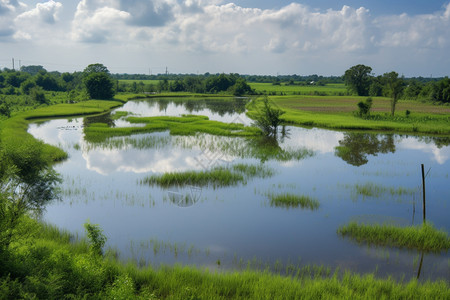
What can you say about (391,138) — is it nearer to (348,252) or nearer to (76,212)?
(348,252)

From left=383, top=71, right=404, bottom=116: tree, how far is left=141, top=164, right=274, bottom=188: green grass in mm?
28387

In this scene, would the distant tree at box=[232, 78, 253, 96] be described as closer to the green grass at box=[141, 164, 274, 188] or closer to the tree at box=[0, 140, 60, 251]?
the green grass at box=[141, 164, 274, 188]

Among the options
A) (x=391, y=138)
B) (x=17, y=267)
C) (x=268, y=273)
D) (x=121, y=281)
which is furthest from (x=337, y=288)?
(x=391, y=138)

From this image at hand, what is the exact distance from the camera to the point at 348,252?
395 inches

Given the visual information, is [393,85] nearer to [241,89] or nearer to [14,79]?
[241,89]

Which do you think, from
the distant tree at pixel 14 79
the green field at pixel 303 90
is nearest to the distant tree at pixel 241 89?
the green field at pixel 303 90

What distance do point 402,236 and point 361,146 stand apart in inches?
619

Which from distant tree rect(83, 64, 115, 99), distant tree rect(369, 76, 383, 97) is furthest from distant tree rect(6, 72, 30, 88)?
distant tree rect(369, 76, 383, 97)

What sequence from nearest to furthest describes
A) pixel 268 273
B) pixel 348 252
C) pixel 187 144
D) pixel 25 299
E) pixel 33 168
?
pixel 25 299
pixel 268 273
pixel 348 252
pixel 33 168
pixel 187 144

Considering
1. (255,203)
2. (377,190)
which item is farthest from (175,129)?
(377,190)

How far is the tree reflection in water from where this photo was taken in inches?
856

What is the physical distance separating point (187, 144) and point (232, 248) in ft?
51.0

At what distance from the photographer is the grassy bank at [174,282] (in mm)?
6980

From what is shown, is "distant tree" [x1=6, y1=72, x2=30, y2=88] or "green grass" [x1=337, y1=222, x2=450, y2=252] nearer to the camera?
"green grass" [x1=337, y1=222, x2=450, y2=252]
